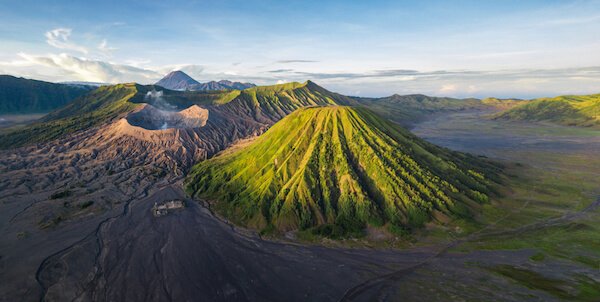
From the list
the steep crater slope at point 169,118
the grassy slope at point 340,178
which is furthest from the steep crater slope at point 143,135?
the grassy slope at point 340,178

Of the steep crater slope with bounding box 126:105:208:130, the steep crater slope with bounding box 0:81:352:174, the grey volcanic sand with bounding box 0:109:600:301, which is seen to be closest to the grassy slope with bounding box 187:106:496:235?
the grey volcanic sand with bounding box 0:109:600:301

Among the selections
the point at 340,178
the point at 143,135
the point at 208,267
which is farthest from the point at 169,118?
the point at 208,267

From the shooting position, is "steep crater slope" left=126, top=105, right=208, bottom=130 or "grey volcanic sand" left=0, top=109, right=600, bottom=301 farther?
"steep crater slope" left=126, top=105, right=208, bottom=130

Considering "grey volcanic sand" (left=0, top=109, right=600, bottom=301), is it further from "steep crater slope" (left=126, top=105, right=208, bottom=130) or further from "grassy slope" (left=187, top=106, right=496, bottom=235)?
"steep crater slope" (left=126, top=105, right=208, bottom=130)

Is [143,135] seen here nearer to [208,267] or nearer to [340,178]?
[340,178]

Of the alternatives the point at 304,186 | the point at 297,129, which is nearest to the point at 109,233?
the point at 304,186

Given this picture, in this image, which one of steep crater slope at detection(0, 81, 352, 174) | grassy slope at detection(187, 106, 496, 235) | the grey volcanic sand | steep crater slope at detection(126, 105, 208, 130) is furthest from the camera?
steep crater slope at detection(126, 105, 208, 130)

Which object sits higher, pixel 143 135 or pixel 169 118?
pixel 169 118

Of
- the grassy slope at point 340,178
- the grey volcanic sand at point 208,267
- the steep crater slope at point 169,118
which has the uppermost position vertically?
the steep crater slope at point 169,118

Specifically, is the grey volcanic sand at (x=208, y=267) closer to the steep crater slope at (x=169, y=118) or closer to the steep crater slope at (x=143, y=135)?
the steep crater slope at (x=143, y=135)
